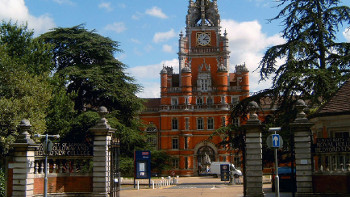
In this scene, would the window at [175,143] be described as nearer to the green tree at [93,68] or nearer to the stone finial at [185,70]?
the stone finial at [185,70]

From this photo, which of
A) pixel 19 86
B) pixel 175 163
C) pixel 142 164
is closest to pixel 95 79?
pixel 142 164

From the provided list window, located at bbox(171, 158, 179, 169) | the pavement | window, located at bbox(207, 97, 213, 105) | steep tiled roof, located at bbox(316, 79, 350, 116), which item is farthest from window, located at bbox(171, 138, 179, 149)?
steep tiled roof, located at bbox(316, 79, 350, 116)

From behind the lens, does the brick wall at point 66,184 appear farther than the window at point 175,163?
No

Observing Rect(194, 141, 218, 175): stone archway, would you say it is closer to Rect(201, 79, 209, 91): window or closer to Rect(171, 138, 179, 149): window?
Rect(171, 138, 179, 149): window

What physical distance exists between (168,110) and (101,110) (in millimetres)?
45349

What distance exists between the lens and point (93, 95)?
36688 millimetres

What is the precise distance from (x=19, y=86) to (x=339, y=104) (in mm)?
17842

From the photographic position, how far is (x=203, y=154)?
6138 cm

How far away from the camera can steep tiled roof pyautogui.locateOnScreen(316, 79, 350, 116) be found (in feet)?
64.0

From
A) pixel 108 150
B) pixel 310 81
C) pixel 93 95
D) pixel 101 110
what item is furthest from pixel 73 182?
pixel 93 95

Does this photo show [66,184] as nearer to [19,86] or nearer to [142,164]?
[19,86]

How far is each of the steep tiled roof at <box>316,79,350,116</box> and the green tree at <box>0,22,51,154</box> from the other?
615 inches

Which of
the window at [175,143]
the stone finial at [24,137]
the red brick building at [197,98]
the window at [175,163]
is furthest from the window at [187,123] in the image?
the stone finial at [24,137]

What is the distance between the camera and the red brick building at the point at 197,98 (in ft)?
202
